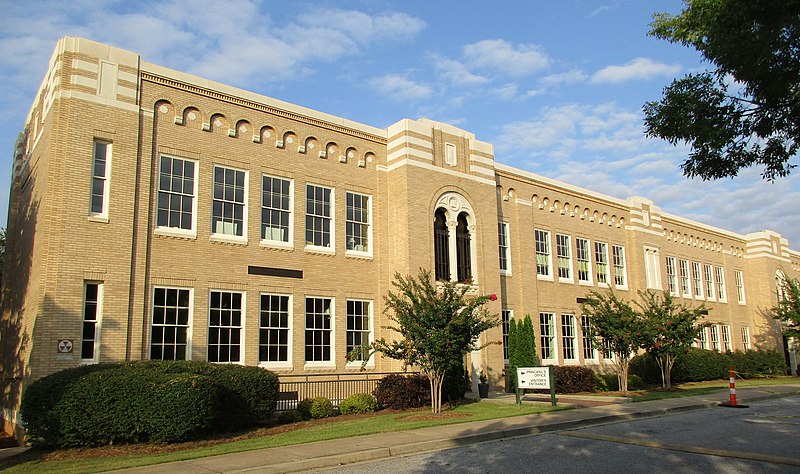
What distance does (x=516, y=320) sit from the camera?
94.2 ft

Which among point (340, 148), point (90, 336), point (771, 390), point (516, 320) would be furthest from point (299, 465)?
point (771, 390)

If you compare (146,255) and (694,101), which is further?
(146,255)

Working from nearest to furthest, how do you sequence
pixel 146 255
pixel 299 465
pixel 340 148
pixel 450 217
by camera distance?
1. pixel 299 465
2. pixel 146 255
3. pixel 340 148
4. pixel 450 217

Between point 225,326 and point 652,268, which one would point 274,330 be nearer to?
point 225,326

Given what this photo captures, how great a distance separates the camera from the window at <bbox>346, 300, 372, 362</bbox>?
2248 centimetres

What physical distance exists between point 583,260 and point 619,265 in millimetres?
3306

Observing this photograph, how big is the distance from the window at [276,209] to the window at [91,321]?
541cm

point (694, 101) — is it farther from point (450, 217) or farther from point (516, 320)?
point (516, 320)

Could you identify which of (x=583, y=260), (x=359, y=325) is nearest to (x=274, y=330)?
(x=359, y=325)

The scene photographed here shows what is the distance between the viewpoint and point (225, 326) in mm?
19516

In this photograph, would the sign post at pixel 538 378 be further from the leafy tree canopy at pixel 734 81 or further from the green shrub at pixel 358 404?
the leafy tree canopy at pixel 734 81

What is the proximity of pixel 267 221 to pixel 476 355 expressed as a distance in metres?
10.0

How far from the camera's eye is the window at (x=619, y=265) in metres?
35.6

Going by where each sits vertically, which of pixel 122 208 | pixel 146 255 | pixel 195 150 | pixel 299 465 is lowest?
pixel 299 465
